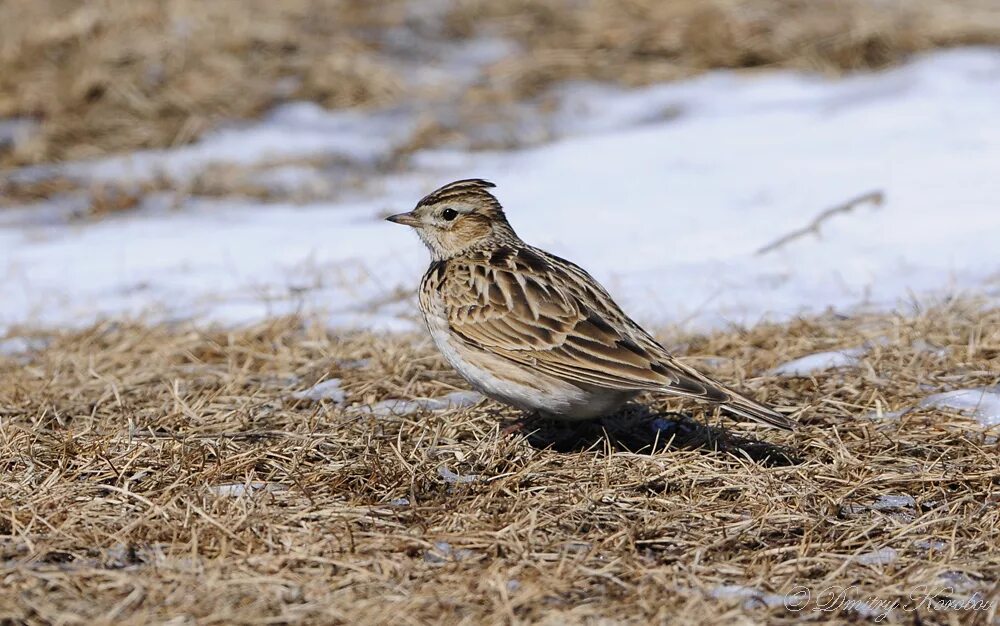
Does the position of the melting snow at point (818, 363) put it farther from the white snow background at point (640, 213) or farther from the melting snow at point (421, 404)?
the melting snow at point (421, 404)

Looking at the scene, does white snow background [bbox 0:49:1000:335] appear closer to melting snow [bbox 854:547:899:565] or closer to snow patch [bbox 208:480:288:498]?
snow patch [bbox 208:480:288:498]

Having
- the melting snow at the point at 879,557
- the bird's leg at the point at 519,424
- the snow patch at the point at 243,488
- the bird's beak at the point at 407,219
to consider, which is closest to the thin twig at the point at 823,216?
the bird's beak at the point at 407,219

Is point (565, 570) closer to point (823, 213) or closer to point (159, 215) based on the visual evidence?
point (823, 213)

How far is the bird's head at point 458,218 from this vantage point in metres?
6.21

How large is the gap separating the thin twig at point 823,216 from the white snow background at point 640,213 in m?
0.05

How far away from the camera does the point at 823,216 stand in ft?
27.9

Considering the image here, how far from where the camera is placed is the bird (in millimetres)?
5078

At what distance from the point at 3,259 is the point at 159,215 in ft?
4.22

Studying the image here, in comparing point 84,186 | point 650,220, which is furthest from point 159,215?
point 650,220

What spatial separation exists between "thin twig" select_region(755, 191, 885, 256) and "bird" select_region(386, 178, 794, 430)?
8.54ft

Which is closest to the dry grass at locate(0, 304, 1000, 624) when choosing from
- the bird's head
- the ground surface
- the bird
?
the ground surface

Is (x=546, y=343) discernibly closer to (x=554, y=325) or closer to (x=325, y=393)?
(x=554, y=325)

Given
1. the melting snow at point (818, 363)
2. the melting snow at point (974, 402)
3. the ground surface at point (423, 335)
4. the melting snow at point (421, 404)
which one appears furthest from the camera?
the melting snow at point (818, 363)

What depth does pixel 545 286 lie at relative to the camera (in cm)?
563
